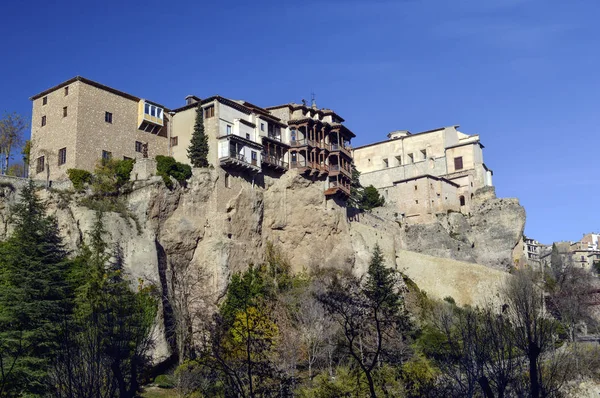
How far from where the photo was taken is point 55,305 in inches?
1560

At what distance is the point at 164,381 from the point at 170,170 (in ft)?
56.5

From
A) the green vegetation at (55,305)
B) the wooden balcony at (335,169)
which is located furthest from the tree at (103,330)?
the wooden balcony at (335,169)

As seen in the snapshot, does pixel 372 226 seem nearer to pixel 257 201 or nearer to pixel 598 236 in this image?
pixel 257 201

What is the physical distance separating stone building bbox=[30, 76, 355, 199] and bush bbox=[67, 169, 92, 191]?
107 centimetres

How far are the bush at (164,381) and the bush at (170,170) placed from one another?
15.4 metres

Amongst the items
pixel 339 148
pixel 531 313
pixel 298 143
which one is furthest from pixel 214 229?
pixel 531 313

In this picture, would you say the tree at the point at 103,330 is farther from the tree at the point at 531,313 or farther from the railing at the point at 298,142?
the railing at the point at 298,142

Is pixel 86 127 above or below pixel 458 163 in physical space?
below

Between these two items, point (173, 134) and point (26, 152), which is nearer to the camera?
point (26, 152)

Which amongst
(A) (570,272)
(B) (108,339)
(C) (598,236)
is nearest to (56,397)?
(B) (108,339)

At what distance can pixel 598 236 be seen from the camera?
154 meters

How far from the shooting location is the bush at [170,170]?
5381 centimetres

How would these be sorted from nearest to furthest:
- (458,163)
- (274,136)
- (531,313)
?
(531,313) → (274,136) → (458,163)

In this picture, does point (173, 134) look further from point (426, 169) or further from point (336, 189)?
point (426, 169)
